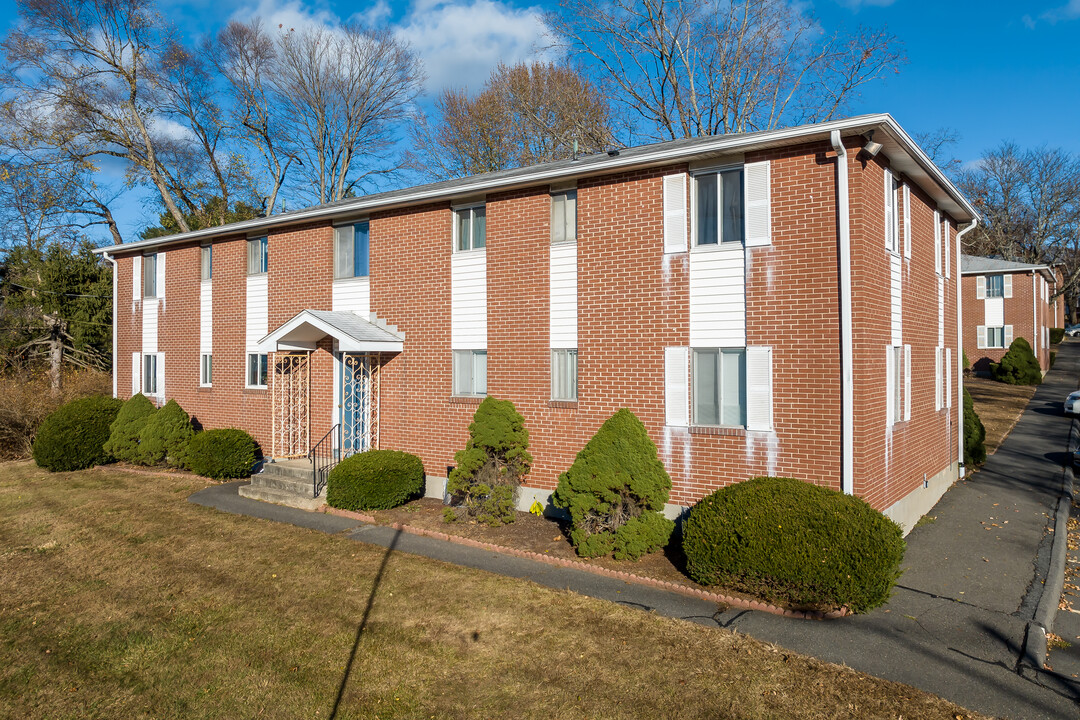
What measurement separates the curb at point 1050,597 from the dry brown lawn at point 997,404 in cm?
675

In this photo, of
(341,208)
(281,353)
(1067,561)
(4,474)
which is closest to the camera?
(1067,561)

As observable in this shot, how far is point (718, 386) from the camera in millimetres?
9766

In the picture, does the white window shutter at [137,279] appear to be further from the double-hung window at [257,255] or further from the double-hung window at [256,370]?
the double-hung window at [256,370]

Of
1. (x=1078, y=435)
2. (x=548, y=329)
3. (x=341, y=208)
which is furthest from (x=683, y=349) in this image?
(x=1078, y=435)

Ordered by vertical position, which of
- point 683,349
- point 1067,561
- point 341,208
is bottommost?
point 1067,561

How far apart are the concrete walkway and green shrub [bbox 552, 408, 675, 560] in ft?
2.33

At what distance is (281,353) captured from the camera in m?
14.8

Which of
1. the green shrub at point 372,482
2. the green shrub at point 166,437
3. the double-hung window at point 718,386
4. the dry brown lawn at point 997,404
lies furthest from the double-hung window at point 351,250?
the dry brown lawn at point 997,404

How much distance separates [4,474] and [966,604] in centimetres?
2085

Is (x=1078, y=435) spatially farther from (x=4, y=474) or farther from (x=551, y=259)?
(x=4, y=474)

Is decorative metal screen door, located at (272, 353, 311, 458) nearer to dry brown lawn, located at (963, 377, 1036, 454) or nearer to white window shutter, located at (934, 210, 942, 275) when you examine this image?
white window shutter, located at (934, 210, 942, 275)

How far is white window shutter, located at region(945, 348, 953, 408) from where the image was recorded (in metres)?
14.0

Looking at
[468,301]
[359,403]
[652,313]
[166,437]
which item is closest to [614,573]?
[652,313]

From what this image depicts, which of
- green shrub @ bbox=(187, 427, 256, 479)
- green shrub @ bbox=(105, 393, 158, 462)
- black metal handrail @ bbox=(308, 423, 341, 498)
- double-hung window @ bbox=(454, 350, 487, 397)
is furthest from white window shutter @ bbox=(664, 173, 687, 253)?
green shrub @ bbox=(105, 393, 158, 462)
